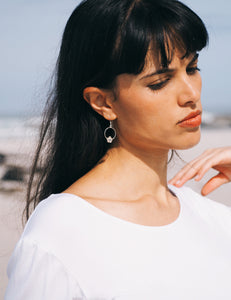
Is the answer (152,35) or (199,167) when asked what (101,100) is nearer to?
(152,35)

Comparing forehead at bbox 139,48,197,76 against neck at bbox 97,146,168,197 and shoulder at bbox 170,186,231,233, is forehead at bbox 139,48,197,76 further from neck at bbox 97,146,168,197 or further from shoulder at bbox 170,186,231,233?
shoulder at bbox 170,186,231,233

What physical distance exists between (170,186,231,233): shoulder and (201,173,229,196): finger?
0.18ft

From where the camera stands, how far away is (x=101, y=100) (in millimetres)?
2166

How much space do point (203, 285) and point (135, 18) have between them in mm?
1191

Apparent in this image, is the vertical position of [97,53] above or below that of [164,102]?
above

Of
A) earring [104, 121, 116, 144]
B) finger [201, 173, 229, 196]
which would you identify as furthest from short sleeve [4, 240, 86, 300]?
finger [201, 173, 229, 196]

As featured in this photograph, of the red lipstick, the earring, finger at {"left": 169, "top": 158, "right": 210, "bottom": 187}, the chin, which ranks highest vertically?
the red lipstick

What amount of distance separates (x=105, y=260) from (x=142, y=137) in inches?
23.1

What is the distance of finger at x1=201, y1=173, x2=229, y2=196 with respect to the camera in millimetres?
2678

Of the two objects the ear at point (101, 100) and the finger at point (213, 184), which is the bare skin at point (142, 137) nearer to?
the ear at point (101, 100)

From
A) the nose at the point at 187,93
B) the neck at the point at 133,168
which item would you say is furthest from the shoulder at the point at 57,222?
the nose at the point at 187,93

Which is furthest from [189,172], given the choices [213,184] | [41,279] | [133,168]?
[41,279]

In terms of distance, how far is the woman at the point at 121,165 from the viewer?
185cm

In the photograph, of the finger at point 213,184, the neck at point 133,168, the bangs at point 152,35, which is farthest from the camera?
the finger at point 213,184
